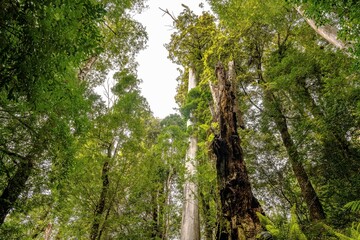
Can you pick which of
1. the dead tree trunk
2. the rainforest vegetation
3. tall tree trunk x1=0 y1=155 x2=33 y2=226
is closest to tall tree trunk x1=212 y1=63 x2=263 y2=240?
the rainforest vegetation

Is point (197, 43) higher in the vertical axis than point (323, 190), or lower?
higher

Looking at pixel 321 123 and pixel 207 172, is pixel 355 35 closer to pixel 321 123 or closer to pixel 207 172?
pixel 321 123

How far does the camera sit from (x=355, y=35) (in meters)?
4.18

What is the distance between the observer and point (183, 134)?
33.0 feet

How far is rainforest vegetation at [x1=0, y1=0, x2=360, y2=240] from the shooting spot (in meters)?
2.57

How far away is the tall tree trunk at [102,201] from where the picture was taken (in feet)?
17.5

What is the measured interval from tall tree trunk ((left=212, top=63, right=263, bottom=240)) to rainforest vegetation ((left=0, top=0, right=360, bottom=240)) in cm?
2

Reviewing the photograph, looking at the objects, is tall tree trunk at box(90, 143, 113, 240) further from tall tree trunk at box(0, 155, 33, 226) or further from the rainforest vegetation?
tall tree trunk at box(0, 155, 33, 226)

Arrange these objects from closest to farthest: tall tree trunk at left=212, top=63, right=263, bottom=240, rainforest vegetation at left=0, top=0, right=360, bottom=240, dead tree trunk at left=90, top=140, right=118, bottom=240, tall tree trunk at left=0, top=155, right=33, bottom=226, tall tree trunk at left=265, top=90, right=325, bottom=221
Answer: rainforest vegetation at left=0, top=0, right=360, bottom=240 < tall tree trunk at left=212, top=63, right=263, bottom=240 < tall tree trunk at left=0, top=155, right=33, bottom=226 < dead tree trunk at left=90, top=140, right=118, bottom=240 < tall tree trunk at left=265, top=90, right=325, bottom=221

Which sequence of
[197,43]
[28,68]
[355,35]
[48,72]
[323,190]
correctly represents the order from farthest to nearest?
[197,43], [323,190], [355,35], [48,72], [28,68]

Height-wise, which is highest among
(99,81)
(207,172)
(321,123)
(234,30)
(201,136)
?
(234,30)

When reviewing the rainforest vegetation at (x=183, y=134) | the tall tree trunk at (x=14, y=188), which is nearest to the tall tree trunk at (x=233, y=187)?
the rainforest vegetation at (x=183, y=134)

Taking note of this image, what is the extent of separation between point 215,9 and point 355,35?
21.5 feet

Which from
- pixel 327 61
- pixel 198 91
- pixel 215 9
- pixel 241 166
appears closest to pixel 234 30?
pixel 215 9
